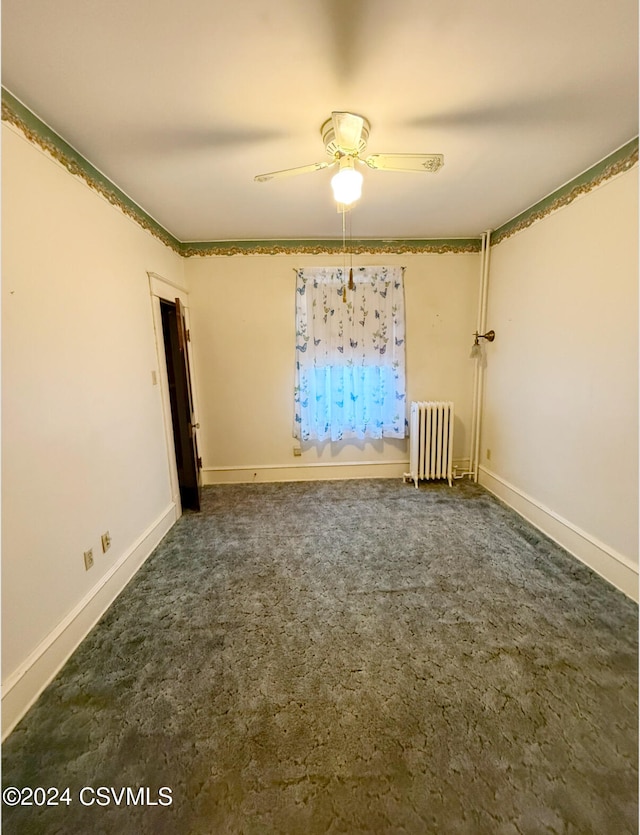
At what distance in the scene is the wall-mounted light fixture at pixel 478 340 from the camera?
3.47 meters

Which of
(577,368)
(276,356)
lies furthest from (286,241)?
(577,368)

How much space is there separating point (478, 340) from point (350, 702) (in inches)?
135

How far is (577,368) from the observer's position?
94.4 inches

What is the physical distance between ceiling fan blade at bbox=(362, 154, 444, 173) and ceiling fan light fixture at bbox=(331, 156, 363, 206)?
10 cm

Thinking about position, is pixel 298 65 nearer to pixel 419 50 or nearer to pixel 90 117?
pixel 419 50

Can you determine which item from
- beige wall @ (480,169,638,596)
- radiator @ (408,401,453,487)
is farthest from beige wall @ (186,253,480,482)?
beige wall @ (480,169,638,596)

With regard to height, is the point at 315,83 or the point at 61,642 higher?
the point at 315,83

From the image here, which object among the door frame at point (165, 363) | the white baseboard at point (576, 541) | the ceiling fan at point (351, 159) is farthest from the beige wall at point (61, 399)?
the white baseboard at point (576, 541)

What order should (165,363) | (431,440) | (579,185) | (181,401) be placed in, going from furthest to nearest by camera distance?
(431,440) < (181,401) < (165,363) < (579,185)

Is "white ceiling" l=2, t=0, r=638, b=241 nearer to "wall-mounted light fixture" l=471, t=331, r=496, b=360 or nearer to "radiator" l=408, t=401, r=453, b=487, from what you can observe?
"wall-mounted light fixture" l=471, t=331, r=496, b=360

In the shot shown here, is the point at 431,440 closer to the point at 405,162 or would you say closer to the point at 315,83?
the point at 405,162

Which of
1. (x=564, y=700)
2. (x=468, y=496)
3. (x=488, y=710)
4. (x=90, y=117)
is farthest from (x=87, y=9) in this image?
(x=468, y=496)

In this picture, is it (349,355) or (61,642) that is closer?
(61,642)

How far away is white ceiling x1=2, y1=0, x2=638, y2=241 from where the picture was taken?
1.17m
